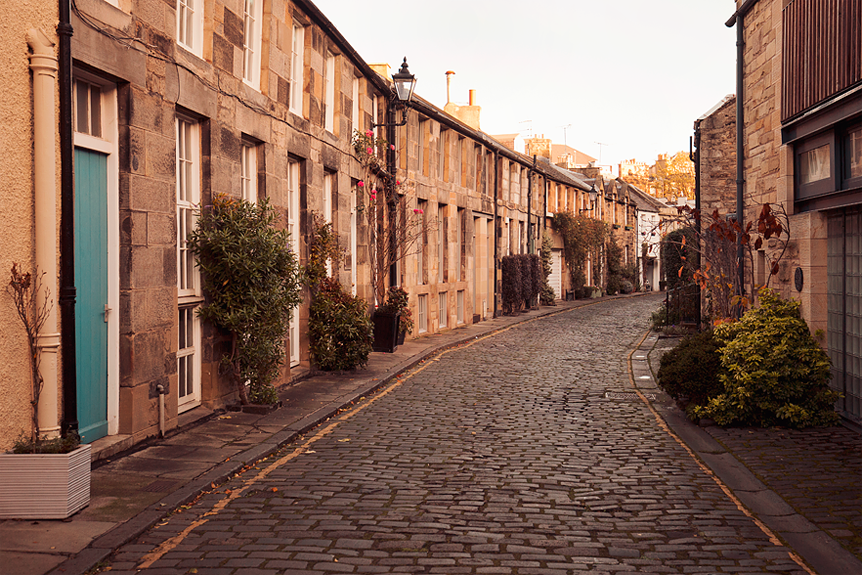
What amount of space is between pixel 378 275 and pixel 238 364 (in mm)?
8001

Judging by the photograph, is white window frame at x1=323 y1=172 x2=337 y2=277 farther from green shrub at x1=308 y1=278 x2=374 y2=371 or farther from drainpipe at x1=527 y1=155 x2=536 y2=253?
drainpipe at x1=527 y1=155 x2=536 y2=253

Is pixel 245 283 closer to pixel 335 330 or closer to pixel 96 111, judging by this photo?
pixel 96 111

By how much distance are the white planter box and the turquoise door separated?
1480mm

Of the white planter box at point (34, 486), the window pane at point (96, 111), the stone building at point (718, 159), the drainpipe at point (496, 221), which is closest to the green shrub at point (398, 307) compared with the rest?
the stone building at point (718, 159)

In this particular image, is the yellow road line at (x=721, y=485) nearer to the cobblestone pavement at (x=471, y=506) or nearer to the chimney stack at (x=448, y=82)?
the cobblestone pavement at (x=471, y=506)

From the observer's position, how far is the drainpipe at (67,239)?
19.9 feet

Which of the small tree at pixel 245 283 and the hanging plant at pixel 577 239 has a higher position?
the hanging plant at pixel 577 239

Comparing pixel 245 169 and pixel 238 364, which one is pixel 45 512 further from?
pixel 245 169

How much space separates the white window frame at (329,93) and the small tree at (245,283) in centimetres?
493

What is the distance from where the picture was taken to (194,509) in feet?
19.0

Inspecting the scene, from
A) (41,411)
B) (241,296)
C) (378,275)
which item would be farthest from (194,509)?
(378,275)

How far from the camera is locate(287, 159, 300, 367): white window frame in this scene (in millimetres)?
12359

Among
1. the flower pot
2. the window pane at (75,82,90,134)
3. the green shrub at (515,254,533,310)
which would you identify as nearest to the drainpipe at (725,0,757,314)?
the flower pot

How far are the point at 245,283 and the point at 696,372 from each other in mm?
5466
